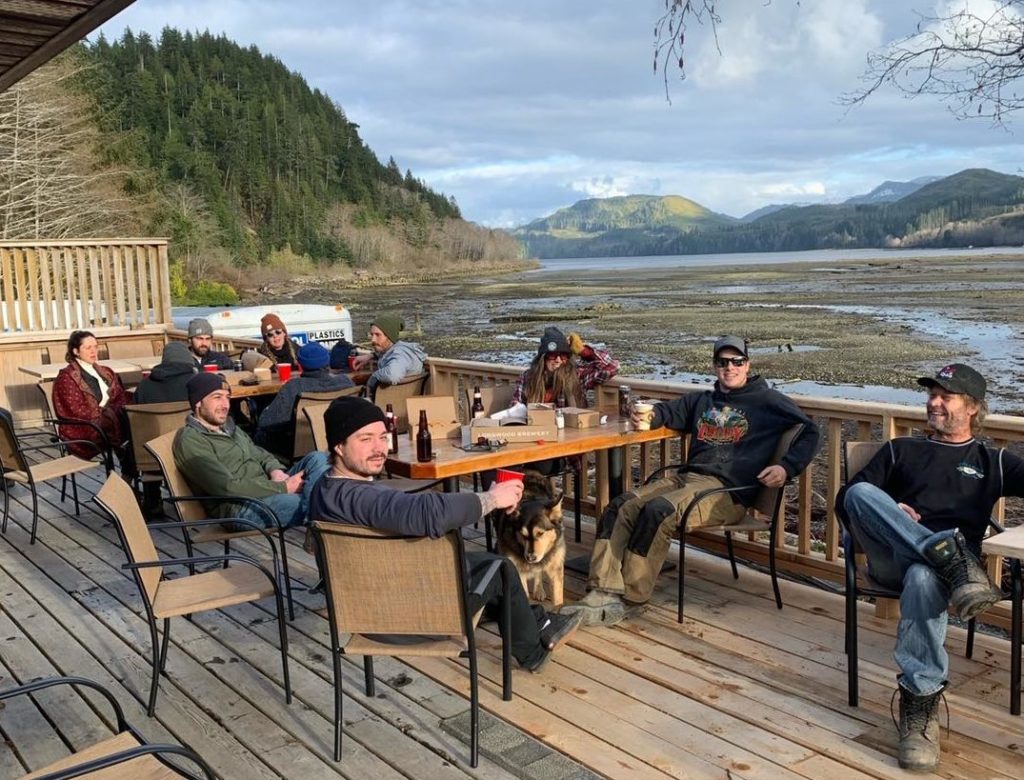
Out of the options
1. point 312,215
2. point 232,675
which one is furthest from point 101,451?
point 312,215

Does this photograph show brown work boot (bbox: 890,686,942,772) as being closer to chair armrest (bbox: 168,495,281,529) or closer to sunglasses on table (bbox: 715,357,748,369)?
sunglasses on table (bbox: 715,357,748,369)

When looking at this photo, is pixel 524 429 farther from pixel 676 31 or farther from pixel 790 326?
pixel 790 326

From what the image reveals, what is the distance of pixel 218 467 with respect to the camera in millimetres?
4211

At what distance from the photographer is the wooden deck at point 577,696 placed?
2982mm

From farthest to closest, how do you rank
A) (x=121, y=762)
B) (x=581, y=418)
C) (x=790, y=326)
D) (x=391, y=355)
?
(x=790, y=326)
(x=391, y=355)
(x=581, y=418)
(x=121, y=762)

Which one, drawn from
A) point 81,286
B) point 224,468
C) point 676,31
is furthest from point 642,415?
point 81,286

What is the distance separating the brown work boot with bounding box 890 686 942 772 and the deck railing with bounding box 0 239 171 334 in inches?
394

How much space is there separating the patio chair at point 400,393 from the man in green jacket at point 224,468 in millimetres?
1606

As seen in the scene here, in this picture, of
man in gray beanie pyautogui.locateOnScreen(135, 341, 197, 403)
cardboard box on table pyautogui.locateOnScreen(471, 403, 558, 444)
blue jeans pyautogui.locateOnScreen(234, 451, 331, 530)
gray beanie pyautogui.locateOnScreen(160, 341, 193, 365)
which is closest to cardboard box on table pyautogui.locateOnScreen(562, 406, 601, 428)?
cardboard box on table pyautogui.locateOnScreen(471, 403, 558, 444)

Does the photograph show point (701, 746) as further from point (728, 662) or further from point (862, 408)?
point (862, 408)

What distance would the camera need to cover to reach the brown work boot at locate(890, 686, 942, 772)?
2852 millimetres

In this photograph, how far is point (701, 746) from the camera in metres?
3.04

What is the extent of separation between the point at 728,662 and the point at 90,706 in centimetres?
253

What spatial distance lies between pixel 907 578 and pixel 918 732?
0.50 metres
